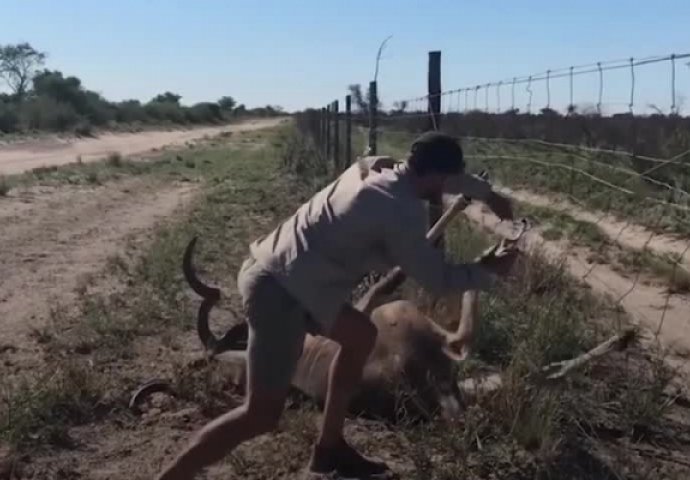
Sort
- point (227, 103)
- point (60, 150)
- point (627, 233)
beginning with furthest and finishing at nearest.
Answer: point (227, 103) → point (60, 150) → point (627, 233)

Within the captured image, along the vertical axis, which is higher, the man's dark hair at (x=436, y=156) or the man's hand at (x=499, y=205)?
the man's dark hair at (x=436, y=156)

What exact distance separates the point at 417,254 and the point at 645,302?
234 inches

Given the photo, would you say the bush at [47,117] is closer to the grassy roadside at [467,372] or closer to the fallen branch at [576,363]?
the grassy roadside at [467,372]

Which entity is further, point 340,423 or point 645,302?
point 645,302

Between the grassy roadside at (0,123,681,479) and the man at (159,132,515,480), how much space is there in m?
0.86

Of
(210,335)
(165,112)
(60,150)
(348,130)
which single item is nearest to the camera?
(210,335)

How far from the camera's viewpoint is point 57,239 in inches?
555

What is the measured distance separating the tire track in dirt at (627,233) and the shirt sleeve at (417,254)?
22.5 feet

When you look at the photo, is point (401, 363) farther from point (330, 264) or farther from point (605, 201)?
point (605, 201)

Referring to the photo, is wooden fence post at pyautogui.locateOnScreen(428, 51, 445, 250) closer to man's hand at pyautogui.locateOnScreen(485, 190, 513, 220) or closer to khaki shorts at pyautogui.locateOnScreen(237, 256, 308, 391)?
man's hand at pyautogui.locateOnScreen(485, 190, 513, 220)

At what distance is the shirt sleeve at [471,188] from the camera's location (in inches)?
181

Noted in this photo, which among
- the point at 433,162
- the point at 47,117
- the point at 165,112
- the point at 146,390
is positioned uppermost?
the point at 433,162

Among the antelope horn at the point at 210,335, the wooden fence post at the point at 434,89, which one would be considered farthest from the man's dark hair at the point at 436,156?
the wooden fence post at the point at 434,89

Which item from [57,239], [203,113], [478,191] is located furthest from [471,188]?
[203,113]
